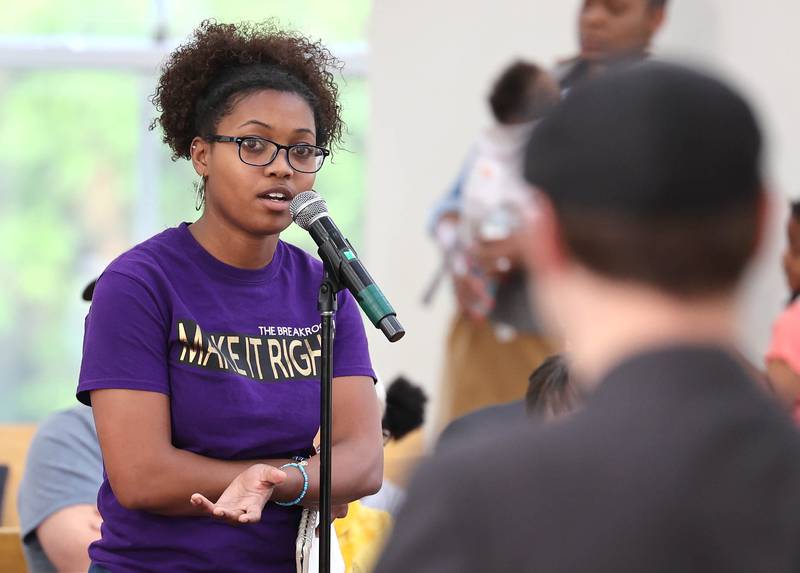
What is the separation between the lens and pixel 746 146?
912mm

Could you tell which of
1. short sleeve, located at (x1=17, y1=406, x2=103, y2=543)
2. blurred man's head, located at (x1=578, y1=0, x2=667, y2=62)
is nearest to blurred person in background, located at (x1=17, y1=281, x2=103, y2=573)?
short sleeve, located at (x1=17, y1=406, x2=103, y2=543)

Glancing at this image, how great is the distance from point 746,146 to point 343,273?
1194mm

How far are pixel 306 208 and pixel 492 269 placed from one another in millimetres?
2776

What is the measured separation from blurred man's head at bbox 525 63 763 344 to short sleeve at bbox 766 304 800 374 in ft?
9.01

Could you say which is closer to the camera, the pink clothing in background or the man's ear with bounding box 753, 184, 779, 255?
the man's ear with bounding box 753, 184, 779, 255

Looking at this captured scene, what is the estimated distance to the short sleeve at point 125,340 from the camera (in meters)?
2.05

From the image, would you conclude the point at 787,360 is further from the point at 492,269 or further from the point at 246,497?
the point at 246,497

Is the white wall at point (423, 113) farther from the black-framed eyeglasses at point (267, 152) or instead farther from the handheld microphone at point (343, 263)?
the handheld microphone at point (343, 263)

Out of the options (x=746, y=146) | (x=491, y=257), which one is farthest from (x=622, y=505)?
(x=491, y=257)

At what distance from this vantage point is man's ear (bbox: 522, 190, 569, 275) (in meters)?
0.94

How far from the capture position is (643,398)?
2.94 ft

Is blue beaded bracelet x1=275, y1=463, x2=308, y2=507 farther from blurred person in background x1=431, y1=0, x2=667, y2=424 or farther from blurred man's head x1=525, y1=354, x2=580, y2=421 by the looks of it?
blurred person in background x1=431, y1=0, x2=667, y2=424

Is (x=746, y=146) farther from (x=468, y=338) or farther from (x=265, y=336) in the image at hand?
(x=468, y=338)

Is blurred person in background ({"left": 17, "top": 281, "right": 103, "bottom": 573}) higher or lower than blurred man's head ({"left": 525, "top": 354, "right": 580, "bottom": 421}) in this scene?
lower
